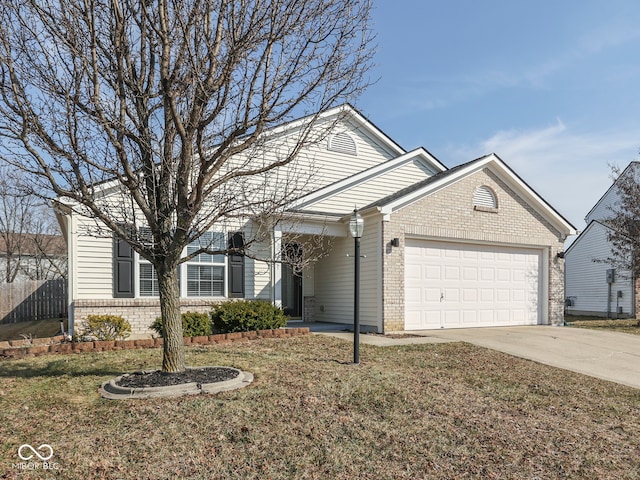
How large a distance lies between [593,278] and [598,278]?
393 millimetres

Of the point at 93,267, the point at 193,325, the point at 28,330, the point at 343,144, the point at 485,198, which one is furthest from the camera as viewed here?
the point at 28,330

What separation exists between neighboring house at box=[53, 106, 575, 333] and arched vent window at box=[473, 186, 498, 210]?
3 cm

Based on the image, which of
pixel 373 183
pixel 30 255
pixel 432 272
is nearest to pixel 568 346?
pixel 432 272

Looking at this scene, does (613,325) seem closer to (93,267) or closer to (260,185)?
(260,185)

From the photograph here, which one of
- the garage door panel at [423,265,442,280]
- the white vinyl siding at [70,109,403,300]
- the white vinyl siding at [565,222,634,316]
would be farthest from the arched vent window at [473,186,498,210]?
the white vinyl siding at [565,222,634,316]

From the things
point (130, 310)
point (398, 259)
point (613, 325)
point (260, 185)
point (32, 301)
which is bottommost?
point (613, 325)

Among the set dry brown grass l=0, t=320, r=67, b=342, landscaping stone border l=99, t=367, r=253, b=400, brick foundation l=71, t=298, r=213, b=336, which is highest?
brick foundation l=71, t=298, r=213, b=336

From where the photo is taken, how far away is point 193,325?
1106cm

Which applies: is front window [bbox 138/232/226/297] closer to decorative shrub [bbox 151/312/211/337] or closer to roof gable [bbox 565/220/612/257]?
decorative shrub [bbox 151/312/211/337]

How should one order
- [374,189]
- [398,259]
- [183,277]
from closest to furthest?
[183,277], [398,259], [374,189]

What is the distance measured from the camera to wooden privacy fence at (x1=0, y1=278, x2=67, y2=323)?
20.2m

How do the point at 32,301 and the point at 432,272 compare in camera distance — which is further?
the point at 32,301

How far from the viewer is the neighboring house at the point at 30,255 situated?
30.9m

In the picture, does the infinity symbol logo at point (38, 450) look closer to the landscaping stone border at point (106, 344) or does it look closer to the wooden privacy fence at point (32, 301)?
the landscaping stone border at point (106, 344)
